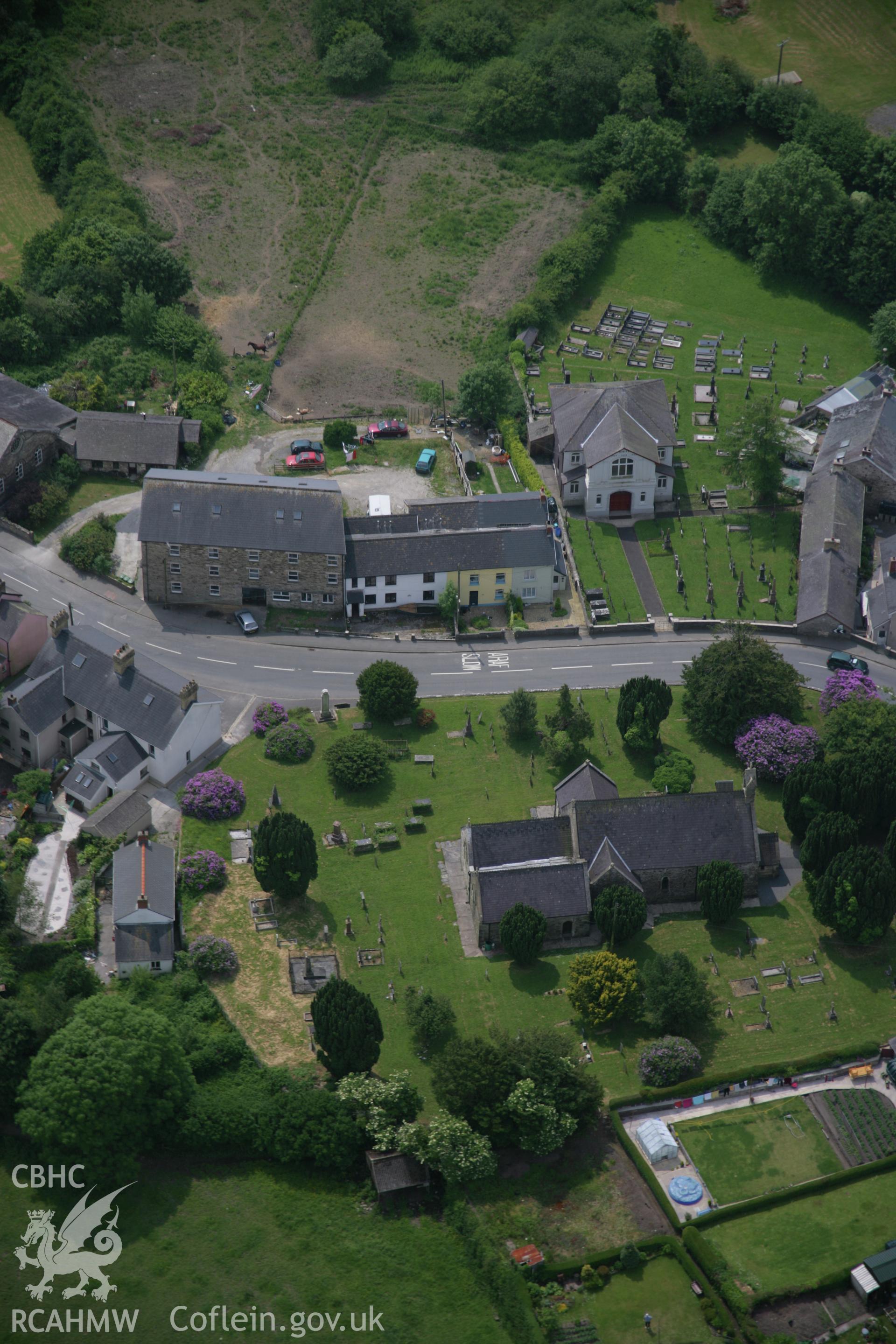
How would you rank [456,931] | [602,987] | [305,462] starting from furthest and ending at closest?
1. [305,462]
2. [456,931]
3. [602,987]

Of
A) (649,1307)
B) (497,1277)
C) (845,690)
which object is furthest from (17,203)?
(649,1307)

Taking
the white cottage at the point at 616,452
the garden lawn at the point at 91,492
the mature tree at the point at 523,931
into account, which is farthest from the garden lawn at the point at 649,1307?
the garden lawn at the point at 91,492

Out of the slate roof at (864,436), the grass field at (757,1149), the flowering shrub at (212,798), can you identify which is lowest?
the flowering shrub at (212,798)

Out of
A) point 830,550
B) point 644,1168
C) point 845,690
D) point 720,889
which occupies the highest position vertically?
point 830,550

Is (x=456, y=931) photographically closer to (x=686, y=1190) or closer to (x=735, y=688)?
(x=686, y=1190)

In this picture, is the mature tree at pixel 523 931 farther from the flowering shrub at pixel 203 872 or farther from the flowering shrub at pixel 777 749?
the flowering shrub at pixel 777 749

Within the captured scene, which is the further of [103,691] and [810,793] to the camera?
[103,691]
